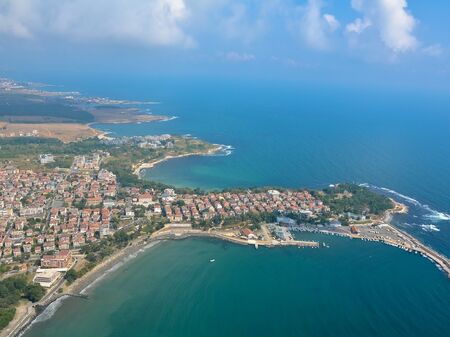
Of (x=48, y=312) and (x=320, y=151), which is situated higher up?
(x=320, y=151)

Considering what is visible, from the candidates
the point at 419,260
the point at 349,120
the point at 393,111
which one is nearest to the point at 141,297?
the point at 419,260

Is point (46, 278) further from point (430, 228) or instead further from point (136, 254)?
point (430, 228)

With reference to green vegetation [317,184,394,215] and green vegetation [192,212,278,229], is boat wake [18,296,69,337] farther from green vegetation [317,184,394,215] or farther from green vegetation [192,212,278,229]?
green vegetation [317,184,394,215]

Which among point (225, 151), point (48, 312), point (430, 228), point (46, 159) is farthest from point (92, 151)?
point (430, 228)

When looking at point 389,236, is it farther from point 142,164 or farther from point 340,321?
point 142,164

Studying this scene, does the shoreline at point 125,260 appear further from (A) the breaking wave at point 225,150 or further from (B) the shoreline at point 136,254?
(A) the breaking wave at point 225,150

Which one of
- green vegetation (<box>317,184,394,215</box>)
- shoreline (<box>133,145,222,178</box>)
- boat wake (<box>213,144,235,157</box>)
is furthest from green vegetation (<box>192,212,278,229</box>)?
boat wake (<box>213,144,235,157</box>)
